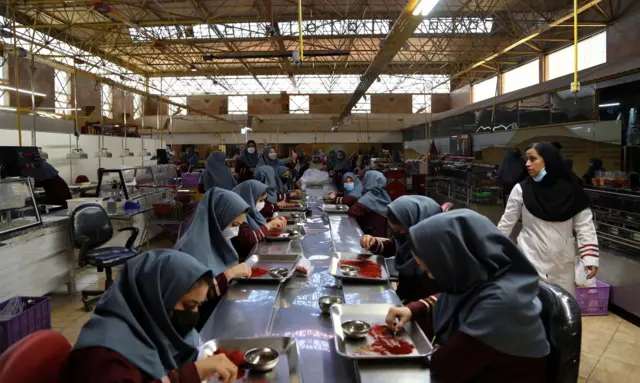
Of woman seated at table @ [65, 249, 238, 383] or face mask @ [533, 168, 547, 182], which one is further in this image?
face mask @ [533, 168, 547, 182]

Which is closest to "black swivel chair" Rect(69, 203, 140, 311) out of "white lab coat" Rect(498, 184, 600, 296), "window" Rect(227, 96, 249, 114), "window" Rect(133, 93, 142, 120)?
"white lab coat" Rect(498, 184, 600, 296)

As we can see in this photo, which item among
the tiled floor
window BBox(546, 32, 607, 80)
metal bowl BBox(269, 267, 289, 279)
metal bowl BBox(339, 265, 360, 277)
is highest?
window BBox(546, 32, 607, 80)

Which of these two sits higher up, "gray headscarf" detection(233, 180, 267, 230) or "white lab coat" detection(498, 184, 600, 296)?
"gray headscarf" detection(233, 180, 267, 230)

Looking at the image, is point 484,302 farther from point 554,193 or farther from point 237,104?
point 237,104

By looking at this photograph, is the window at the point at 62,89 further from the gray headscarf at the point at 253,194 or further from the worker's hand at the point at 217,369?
the worker's hand at the point at 217,369

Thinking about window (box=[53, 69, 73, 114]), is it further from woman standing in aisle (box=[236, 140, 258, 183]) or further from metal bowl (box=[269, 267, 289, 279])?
metal bowl (box=[269, 267, 289, 279])

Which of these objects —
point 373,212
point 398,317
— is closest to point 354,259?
point 398,317

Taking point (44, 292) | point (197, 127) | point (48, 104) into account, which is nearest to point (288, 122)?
point (197, 127)

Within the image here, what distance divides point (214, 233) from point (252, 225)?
4.56 feet

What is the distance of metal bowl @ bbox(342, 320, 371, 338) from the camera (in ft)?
5.99

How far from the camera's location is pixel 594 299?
4.65 m

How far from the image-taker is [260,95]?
22.3 metres

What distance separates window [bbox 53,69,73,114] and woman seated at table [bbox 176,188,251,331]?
17.5 meters

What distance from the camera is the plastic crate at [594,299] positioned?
181 inches
